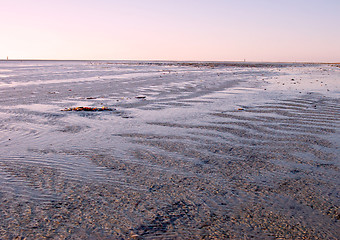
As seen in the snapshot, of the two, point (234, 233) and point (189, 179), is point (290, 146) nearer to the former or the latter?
point (189, 179)

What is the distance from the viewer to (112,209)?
423 cm

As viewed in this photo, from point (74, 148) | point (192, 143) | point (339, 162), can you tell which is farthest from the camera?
point (192, 143)

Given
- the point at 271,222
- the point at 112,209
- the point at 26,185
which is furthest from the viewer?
the point at 26,185

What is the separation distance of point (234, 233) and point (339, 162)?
3.69 meters

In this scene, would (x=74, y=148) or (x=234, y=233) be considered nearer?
(x=234, y=233)

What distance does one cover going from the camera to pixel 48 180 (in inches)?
203

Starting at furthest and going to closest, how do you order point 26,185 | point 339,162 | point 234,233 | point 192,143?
1. point 192,143
2. point 339,162
3. point 26,185
4. point 234,233

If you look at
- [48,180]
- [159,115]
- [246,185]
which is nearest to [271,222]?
[246,185]

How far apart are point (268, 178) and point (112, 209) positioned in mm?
2772

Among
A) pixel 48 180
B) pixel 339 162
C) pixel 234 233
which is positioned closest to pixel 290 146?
pixel 339 162

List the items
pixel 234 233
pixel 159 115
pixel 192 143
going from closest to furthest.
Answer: pixel 234 233
pixel 192 143
pixel 159 115

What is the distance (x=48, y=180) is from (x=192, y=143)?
3561 mm

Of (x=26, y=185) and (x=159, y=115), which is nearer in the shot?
(x=26, y=185)

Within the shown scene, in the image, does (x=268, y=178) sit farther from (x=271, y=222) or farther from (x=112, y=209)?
(x=112, y=209)
